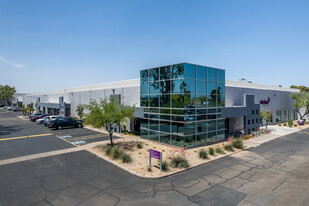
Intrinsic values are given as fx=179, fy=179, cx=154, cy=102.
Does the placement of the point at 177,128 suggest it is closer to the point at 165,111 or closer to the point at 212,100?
the point at 165,111

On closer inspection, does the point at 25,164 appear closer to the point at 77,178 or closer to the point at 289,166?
the point at 77,178

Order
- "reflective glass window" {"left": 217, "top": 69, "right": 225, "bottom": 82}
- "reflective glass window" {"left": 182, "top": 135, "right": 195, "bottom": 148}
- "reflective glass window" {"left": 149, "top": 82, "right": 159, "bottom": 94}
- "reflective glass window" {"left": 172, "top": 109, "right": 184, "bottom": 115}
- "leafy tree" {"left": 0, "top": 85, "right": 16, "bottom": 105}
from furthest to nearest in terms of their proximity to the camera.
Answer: "leafy tree" {"left": 0, "top": 85, "right": 16, "bottom": 105} → "reflective glass window" {"left": 217, "top": 69, "right": 225, "bottom": 82} → "reflective glass window" {"left": 149, "top": 82, "right": 159, "bottom": 94} → "reflective glass window" {"left": 182, "top": 135, "right": 195, "bottom": 148} → "reflective glass window" {"left": 172, "top": 109, "right": 184, "bottom": 115}

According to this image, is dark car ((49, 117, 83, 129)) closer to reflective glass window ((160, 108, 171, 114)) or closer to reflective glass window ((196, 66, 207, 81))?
reflective glass window ((160, 108, 171, 114))

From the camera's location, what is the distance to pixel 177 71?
712 inches

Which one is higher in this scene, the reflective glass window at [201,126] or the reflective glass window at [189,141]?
the reflective glass window at [201,126]

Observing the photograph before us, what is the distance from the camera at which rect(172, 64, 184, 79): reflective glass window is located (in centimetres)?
1770

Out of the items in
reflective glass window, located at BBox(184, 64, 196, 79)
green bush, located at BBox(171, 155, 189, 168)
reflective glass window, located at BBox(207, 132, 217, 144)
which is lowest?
green bush, located at BBox(171, 155, 189, 168)

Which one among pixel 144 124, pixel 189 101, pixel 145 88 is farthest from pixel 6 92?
pixel 189 101

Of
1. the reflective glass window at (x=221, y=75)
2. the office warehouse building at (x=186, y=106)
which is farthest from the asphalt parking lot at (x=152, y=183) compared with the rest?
the reflective glass window at (x=221, y=75)

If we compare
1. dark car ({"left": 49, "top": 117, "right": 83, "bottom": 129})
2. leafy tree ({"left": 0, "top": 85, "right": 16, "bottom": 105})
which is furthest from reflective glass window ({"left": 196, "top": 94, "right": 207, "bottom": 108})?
leafy tree ({"left": 0, "top": 85, "right": 16, "bottom": 105})

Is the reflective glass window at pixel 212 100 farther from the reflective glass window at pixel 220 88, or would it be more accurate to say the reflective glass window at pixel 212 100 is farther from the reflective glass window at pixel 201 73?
the reflective glass window at pixel 201 73

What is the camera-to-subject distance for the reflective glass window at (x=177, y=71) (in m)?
17.7

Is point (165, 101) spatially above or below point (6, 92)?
below

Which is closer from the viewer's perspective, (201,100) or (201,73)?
(201,100)
